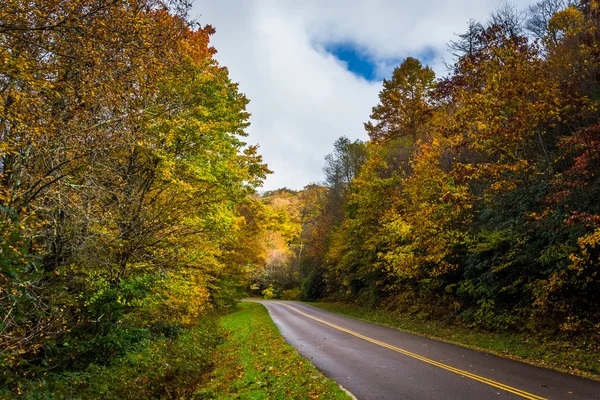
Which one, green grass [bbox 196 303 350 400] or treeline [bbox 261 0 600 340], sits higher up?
treeline [bbox 261 0 600 340]

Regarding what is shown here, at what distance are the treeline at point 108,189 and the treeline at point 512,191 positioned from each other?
8193mm

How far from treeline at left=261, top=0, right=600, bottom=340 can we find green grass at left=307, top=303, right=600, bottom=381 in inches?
20.1

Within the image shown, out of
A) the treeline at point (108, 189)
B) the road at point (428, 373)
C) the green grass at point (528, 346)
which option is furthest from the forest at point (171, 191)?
the road at point (428, 373)

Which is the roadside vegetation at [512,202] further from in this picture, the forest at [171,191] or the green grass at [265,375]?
the green grass at [265,375]

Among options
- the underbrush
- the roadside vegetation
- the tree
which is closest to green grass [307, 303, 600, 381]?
the roadside vegetation

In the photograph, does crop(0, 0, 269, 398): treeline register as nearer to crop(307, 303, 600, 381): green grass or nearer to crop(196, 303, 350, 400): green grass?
crop(196, 303, 350, 400): green grass

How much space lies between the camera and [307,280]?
44281 mm

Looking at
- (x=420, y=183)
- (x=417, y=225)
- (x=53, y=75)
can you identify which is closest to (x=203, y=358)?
(x=53, y=75)

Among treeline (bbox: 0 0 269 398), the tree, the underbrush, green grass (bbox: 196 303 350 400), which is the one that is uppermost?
the tree

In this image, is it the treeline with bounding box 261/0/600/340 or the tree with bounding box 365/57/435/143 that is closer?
the treeline with bounding box 261/0/600/340

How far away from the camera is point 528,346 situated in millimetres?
11336

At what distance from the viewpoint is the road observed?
700 centimetres

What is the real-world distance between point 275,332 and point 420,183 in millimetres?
10139

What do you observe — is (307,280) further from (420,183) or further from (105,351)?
(105,351)
